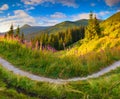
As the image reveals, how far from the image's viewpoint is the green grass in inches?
596

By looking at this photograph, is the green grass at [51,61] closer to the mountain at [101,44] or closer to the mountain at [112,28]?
the mountain at [101,44]

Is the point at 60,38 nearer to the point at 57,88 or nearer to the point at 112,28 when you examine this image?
the point at 112,28

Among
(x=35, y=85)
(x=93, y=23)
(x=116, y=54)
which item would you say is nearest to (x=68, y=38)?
(x=93, y=23)

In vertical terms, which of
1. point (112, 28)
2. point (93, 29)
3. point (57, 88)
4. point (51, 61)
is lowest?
point (57, 88)

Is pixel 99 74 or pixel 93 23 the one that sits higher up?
pixel 93 23

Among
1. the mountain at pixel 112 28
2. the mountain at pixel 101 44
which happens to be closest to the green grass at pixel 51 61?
the mountain at pixel 101 44

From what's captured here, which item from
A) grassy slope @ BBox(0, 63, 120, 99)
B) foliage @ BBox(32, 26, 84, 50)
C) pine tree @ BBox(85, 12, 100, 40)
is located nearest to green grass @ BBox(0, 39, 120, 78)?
grassy slope @ BBox(0, 63, 120, 99)

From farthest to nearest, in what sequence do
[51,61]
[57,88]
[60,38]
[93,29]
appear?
[60,38], [93,29], [51,61], [57,88]

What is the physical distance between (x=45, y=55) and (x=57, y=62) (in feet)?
4.40

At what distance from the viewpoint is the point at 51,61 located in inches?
633

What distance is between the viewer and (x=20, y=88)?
11258 millimetres

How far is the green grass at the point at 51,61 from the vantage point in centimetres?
1514

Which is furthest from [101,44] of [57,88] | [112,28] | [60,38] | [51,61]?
[60,38]

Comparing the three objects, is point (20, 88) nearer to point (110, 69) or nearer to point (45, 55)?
point (45, 55)
